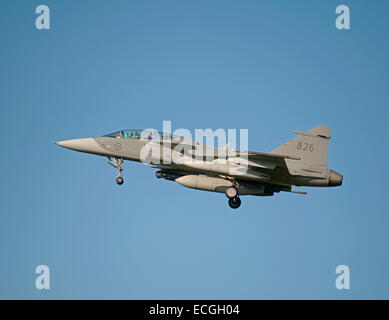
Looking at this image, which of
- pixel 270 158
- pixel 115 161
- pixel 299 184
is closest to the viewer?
pixel 270 158

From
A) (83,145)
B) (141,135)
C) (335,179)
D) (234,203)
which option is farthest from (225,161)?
(83,145)

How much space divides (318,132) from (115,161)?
30.5 ft

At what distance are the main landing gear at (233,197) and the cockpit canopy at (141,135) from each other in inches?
129

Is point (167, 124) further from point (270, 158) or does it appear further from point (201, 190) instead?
point (270, 158)

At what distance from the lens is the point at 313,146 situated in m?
24.1

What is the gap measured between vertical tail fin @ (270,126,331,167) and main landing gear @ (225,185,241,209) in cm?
298

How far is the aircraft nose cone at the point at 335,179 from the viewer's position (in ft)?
79.5

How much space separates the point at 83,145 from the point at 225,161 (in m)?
6.92

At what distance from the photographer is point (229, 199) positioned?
2595 centimetres

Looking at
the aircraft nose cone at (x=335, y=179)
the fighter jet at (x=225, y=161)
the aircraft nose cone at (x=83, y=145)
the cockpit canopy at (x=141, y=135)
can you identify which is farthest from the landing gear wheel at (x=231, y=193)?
the aircraft nose cone at (x=83, y=145)

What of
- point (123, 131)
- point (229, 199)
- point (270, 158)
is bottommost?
point (229, 199)

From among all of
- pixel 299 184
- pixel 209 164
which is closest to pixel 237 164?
pixel 209 164

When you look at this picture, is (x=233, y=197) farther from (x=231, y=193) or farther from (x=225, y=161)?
(x=225, y=161)

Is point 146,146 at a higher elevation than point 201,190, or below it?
higher
